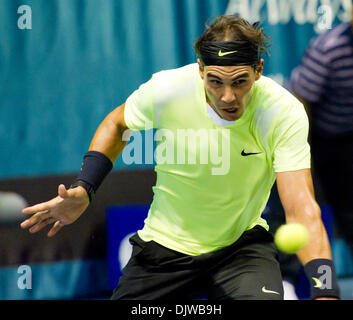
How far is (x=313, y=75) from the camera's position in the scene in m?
3.39

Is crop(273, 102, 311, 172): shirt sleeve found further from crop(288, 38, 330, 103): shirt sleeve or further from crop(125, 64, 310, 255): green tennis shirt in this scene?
crop(288, 38, 330, 103): shirt sleeve

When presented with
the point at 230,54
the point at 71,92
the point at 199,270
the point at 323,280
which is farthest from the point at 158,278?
the point at 71,92

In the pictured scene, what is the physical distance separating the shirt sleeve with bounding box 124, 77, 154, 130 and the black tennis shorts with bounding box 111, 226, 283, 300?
44cm

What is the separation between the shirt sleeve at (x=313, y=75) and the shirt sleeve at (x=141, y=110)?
1184 millimetres

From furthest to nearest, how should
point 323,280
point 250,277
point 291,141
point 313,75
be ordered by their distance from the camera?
point 313,75 → point 250,277 → point 291,141 → point 323,280

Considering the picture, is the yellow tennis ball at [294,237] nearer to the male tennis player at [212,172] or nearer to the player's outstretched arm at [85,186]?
the male tennis player at [212,172]

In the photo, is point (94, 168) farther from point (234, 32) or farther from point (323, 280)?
point (323, 280)

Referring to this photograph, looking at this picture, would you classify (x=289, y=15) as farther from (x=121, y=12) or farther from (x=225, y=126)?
(x=225, y=126)

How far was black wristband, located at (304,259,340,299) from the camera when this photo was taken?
1881mm

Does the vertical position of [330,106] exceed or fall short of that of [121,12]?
it falls short

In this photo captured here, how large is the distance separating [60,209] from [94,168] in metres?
0.22

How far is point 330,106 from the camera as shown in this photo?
12.0 ft
